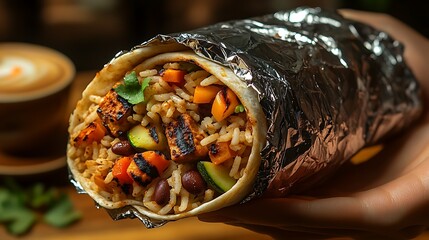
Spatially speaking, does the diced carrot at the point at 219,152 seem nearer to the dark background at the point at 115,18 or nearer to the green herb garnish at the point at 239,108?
the green herb garnish at the point at 239,108

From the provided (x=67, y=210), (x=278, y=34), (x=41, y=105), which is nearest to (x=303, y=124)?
(x=278, y=34)

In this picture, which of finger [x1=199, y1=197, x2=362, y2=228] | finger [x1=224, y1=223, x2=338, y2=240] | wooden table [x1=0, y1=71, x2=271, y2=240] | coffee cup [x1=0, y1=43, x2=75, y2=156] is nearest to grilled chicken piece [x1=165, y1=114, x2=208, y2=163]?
finger [x1=199, y1=197, x2=362, y2=228]

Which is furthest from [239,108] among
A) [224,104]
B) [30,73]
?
[30,73]

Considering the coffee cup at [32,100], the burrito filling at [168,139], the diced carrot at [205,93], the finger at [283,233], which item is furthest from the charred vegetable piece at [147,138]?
the coffee cup at [32,100]

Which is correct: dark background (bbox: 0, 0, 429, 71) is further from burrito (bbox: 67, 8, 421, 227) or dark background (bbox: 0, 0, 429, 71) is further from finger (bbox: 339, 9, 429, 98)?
burrito (bbox: 67, 8, 421, 227)

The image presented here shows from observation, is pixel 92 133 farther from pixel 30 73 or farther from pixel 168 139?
pixel 30 73
